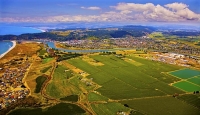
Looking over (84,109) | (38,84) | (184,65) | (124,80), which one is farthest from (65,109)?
(184,65)

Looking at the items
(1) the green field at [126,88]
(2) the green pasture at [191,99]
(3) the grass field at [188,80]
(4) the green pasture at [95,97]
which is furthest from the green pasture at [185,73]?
(4) the green pasture at [95,97]

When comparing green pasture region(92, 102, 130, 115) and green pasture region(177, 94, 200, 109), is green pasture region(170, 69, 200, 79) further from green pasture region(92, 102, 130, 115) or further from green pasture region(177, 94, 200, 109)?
green pasture region(92, 102, 130, 115)

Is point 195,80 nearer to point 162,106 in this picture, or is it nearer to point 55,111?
point 162,106

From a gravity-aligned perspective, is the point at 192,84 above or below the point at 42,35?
below

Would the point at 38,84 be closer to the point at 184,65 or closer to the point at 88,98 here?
the point at 88,98

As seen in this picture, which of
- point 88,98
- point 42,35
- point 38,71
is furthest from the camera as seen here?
point 42,35

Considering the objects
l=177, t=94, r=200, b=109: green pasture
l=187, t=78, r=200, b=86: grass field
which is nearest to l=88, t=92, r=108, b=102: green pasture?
l=177, t=94, r=200, b=109: green pasture

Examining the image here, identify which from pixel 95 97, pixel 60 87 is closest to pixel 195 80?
pixel 95 97
